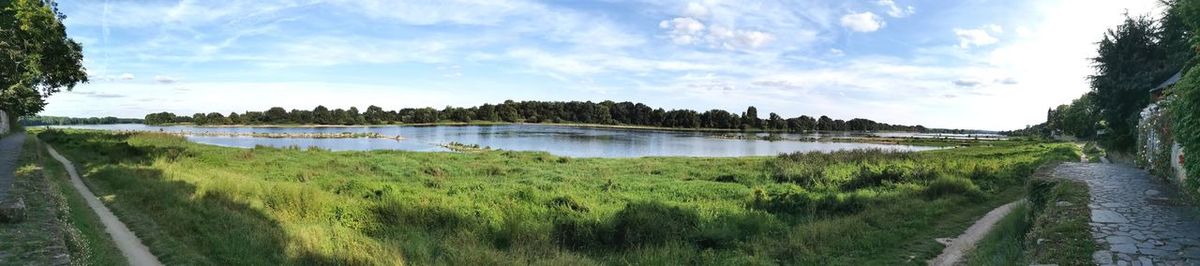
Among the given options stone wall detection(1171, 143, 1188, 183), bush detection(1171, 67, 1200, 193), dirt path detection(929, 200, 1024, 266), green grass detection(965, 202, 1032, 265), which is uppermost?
bush detection(1171, 67, 1200, 193)

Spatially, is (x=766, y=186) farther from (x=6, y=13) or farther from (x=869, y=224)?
(x=6, y=13)

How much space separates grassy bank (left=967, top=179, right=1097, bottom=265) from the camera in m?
7.35

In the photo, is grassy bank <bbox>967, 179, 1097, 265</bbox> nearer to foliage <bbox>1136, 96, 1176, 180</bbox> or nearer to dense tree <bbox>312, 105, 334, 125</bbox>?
foliage <bbox>1136, 96, 1176, 180</bbox>

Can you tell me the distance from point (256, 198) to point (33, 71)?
8.53 metres

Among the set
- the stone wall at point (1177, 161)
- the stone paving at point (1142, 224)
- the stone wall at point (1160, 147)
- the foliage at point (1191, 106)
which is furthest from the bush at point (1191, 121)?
the stone wall at point (1177, 161)

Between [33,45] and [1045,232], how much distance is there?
87.2 feet

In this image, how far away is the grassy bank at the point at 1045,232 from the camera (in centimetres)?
735

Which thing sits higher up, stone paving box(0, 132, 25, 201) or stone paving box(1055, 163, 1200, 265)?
stone paving box(1055, 163, 1200, 265)

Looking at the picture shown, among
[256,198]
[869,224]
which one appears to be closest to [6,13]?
[256,198]

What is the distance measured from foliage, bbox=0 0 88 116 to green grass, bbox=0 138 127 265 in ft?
15.0

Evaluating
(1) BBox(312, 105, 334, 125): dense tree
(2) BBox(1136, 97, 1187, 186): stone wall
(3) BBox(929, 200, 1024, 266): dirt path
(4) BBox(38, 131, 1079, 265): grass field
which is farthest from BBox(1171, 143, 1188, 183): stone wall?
(1) BBox(312, 105, 334, 125): dense tree

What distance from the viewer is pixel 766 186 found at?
80.1 ft

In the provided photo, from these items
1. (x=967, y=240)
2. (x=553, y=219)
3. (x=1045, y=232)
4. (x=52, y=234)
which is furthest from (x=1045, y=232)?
(x=52, y=234)

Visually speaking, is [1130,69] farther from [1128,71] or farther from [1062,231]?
[1062,231]
